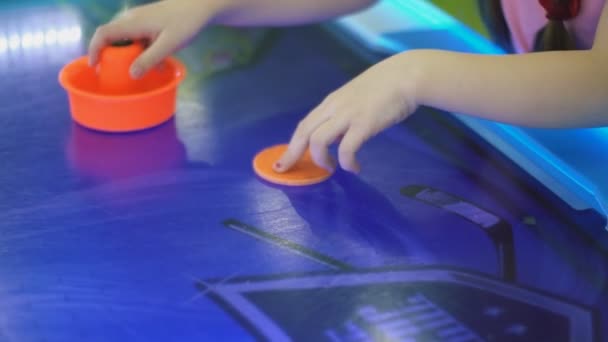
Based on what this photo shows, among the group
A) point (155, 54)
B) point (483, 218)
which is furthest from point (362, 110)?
point (155, 54)

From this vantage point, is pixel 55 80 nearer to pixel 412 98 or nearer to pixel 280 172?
pixel 280 172

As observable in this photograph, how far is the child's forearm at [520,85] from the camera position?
0.64 metres

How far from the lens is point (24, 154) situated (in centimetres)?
73

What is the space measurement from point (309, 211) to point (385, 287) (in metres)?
0.11

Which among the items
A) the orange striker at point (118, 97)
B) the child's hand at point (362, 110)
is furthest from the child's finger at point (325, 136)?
the orange striker at point (118, 97)

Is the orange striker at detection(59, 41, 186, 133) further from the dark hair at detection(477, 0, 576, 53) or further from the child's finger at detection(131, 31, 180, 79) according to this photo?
the dark hair at detection(477, 0, 576, 53)

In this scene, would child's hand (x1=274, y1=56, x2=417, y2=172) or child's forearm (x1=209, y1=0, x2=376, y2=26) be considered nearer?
child's hand (x1=274, y1=56, x2=417, y2=172)

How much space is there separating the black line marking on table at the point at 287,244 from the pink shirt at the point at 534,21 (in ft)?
1.11

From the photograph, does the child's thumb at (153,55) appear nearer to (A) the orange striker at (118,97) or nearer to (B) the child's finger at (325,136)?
(A) the orange striker at (118,97)

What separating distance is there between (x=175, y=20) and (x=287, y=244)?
286 mm

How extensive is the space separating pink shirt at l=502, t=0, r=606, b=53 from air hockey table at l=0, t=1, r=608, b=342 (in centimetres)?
12

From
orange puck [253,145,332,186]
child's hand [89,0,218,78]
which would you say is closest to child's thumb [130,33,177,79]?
child's hand [89,0,218,78]

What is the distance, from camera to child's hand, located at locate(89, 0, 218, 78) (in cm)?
78

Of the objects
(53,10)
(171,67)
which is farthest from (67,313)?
(53,10)
